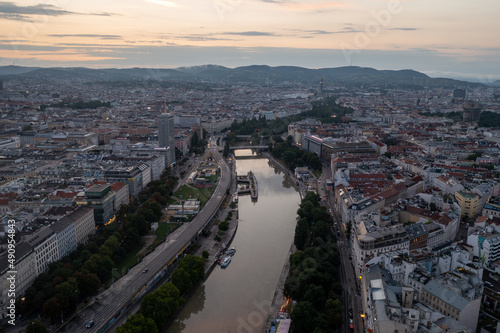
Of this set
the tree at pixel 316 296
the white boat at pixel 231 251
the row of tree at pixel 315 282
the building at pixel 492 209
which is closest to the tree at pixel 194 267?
the white boat at pixel 231 251

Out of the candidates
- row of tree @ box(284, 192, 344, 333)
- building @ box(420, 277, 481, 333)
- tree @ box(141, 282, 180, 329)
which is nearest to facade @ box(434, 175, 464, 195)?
row of tree @ box(284, 192, 344, 333)

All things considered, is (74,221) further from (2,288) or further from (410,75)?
(410,75)

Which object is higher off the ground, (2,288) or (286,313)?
(2,288)

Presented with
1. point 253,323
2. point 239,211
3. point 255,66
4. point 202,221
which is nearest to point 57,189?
point 202,221

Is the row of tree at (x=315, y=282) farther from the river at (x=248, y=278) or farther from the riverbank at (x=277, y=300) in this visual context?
the river at (x=248, y=278)

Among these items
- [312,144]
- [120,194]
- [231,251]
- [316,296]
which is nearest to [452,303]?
[316,296]

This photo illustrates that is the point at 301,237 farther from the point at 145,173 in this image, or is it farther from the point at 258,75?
the point at 258,75
